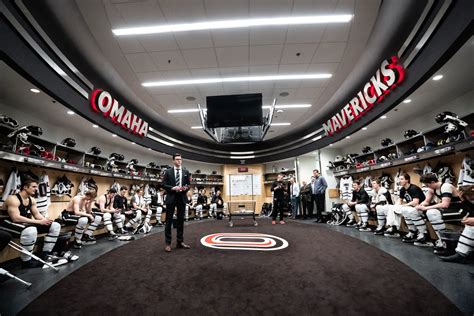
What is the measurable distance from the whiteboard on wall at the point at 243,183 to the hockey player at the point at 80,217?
810 cm

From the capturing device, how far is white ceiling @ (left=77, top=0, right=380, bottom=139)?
3143 mm

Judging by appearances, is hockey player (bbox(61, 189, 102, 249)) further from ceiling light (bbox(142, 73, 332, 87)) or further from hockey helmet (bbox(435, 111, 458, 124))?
hockey helmet (bbox(435, 111, 458, 124))

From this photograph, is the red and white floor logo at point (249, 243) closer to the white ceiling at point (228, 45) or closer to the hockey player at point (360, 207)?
the hockey player at point (360, 207)

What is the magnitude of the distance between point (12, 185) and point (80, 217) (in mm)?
1480

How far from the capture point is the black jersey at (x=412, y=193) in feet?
12.2

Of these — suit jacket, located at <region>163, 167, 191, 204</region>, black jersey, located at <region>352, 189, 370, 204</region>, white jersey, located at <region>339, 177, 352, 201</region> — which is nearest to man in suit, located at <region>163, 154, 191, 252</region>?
suit jacket, located at <region>163, 167, 191, 204</region>

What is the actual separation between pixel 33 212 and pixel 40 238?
81cm

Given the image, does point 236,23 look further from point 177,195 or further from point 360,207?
point 360,207

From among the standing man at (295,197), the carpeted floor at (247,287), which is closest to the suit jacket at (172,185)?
the carpeted floor at (247,287)

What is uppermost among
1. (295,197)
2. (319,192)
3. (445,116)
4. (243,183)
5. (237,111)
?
(237,111)

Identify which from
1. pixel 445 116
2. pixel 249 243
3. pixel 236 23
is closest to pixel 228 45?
pixel 236 23

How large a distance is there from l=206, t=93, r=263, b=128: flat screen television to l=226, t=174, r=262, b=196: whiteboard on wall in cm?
673

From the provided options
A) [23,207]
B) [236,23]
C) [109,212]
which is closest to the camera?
[23,207]

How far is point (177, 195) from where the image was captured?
3.48 meters
